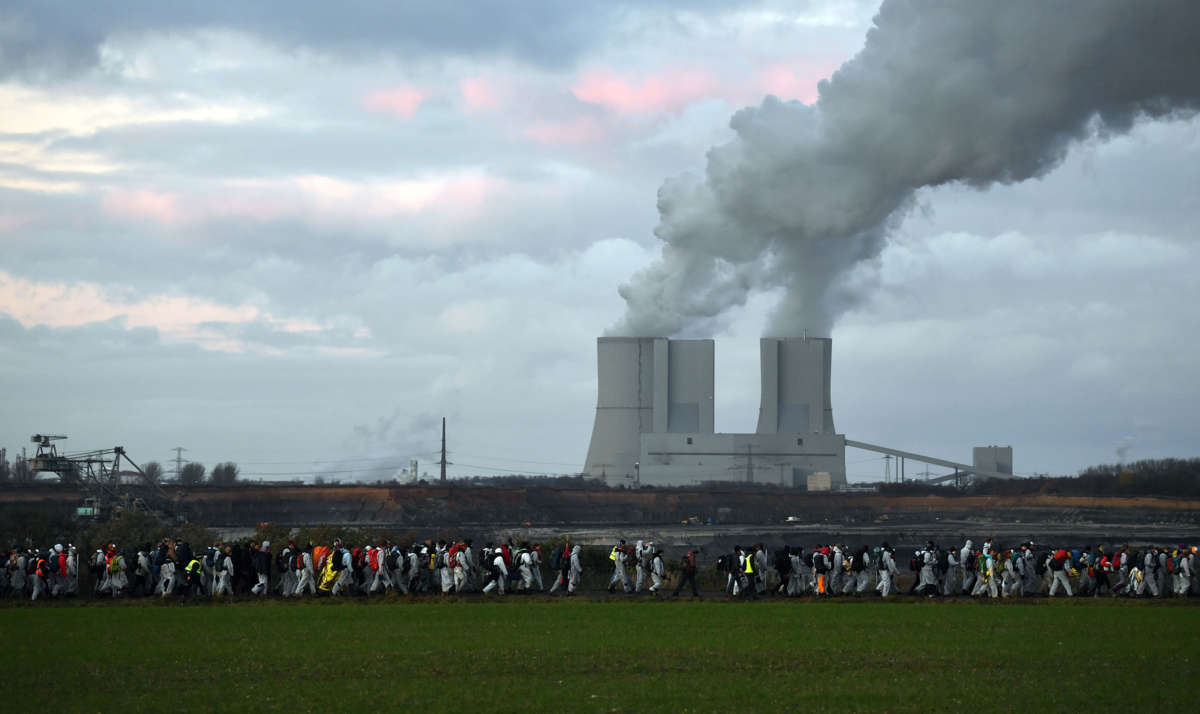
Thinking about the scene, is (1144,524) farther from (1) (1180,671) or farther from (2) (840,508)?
(1) (1180,671)

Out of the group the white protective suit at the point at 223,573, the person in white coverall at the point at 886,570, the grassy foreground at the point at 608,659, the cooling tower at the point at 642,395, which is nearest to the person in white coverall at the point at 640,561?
the grassy foreground at the point at 608,659

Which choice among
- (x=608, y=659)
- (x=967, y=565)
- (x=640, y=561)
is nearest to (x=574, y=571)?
(x=640, y=561)

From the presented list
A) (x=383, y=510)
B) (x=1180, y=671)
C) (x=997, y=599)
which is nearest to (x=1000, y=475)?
(x=383, y=510)

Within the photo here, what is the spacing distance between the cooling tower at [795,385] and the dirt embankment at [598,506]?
15.7 ft

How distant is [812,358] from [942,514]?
44.2ft

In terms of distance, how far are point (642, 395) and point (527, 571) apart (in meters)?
54.4

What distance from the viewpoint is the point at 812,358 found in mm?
85438

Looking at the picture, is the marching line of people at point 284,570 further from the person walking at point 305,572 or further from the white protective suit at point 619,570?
the white protective suit at point 619,570

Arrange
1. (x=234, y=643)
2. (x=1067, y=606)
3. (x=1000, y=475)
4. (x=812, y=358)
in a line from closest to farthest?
(x=234, y=643) → (x=1067, y=606) → (x=812, y=358) → (x=1000, y=475)

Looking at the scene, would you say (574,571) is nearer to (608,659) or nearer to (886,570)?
(886,570)

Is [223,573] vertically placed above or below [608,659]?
above

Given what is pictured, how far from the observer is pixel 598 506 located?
83750 millimetres

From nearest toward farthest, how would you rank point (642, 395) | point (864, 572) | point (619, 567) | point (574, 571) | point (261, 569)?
point (261, 569)
point (864, 572)
point (574, 571)
point (619, 567)
point (642, 395)

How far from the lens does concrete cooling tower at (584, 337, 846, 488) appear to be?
84875 millimetres
